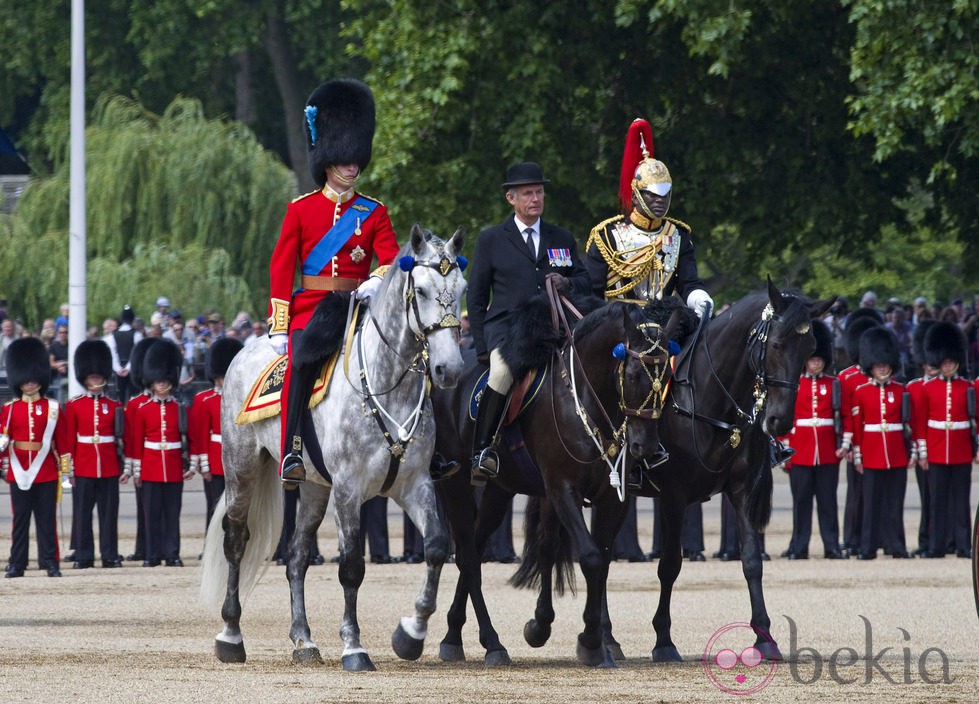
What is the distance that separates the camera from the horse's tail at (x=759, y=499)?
997 centimetres

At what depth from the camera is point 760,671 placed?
897cm

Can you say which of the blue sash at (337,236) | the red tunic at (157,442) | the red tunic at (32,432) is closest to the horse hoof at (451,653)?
the blue sash at (337,236)

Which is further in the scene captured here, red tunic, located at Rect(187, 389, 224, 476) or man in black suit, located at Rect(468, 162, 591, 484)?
red tunic, located at Rect(187, 389, 224, 476)

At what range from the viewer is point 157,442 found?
50.3ft

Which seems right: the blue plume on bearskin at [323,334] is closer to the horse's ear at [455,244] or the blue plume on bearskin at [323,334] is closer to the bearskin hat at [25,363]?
the horse's ear at [455,244]

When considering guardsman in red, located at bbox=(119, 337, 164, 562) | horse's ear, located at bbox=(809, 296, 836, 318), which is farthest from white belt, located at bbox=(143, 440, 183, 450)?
horse's ear, located at bbox=(809, 296, 836, 318)

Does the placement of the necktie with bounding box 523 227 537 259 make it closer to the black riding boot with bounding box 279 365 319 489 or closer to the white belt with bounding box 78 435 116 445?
the black riding boot with bounding box 279 365 319 489

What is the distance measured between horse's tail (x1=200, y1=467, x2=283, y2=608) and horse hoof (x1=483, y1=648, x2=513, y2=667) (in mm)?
1312

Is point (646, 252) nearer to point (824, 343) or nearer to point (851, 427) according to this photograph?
point (824, 343)

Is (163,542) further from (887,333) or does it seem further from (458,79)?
(458,79)

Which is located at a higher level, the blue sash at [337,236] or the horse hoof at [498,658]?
the blue sash at [337,236]

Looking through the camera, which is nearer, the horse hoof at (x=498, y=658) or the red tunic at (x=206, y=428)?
the horse hoof at (x=498, y=658)

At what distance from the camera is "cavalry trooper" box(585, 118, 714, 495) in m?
10.3

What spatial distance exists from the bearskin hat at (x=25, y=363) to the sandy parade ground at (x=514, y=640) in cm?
139
